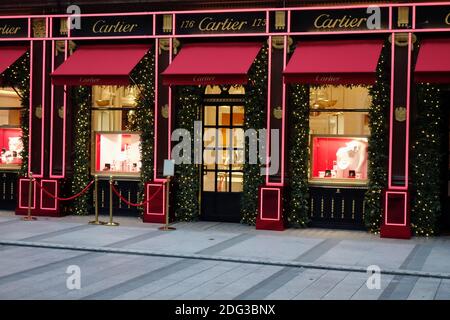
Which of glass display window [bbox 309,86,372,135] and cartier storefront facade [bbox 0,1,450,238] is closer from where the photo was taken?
cartier storefront facade [bbox 0,1,450,238]

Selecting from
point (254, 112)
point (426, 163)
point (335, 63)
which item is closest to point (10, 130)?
point (254, 112)

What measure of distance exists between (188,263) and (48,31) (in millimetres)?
7974

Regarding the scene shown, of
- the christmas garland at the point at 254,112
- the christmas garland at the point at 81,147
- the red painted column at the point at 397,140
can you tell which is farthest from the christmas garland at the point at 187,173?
the red painted column at the point at 397,140

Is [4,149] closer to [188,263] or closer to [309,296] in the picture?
[188,263]

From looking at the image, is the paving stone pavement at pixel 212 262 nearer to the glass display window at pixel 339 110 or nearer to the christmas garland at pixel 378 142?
the christmas garland at pixel 378 142

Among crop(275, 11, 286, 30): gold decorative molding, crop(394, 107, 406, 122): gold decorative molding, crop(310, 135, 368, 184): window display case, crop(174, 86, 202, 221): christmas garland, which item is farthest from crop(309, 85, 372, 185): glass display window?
crop(174, 86, 202, 221): christmas garland

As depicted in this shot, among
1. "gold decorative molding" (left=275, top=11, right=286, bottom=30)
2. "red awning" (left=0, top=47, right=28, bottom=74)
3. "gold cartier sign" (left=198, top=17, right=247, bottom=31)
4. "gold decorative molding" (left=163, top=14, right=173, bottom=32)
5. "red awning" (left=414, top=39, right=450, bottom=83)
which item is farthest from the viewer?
"red awning" (left=0, top=47, right=28, bottom=74)

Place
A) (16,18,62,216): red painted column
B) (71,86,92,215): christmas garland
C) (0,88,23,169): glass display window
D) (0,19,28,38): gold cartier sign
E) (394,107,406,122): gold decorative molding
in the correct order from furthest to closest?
(0,88,23,169): glass display window → (0,19,28,38): gold cartier sign → (71,86,92,215): christmas garland → (16,18,62,216): red painted column → (394,107,406,122): gold decorative molding

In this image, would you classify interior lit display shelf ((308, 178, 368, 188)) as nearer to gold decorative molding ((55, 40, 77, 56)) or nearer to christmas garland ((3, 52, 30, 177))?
gold decorative molding ((55, 40, 77, 56))

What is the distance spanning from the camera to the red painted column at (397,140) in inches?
559

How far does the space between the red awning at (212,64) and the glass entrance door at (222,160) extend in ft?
3.92

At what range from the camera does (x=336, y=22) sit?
48.7ft

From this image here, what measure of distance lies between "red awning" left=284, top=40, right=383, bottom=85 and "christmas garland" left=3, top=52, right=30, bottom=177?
6427 millimetres

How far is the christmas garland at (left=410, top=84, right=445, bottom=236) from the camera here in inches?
566
